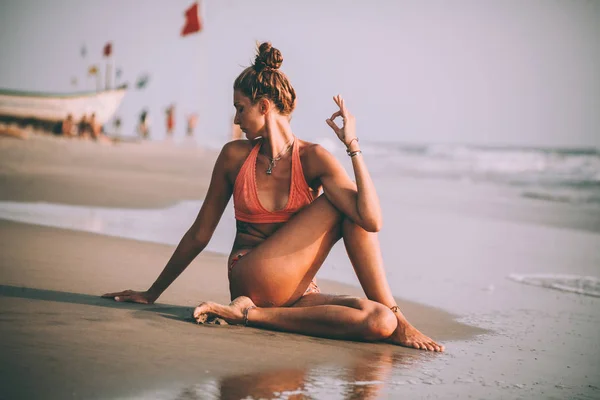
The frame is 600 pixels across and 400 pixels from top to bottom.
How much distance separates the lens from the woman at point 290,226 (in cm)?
346

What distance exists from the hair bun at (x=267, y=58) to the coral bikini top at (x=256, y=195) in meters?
0.36

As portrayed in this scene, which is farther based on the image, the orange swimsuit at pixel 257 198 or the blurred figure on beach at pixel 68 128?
the blurred figure on beach at pixel 68 128

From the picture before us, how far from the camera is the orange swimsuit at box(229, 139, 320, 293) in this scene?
3.56 meters

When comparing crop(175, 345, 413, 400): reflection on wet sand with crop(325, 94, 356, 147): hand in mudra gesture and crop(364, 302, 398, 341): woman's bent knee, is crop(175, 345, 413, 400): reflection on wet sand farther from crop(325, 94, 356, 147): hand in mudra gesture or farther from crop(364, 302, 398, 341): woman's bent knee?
crop(325, 94, 356, 147): hand in mudra gesture

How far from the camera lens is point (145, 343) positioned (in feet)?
9.86

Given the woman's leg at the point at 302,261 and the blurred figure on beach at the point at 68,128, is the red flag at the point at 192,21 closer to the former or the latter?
the blurred figure on beach at the point at 68,128

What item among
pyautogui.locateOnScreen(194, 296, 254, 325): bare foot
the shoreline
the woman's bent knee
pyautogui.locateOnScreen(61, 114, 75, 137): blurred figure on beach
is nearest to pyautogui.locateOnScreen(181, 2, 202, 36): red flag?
pyautogui.locateOnScreen(61, 114, 75, 137): blurred figure on beach

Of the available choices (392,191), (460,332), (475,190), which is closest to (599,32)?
(475,190)

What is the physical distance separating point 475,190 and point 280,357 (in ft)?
56.7

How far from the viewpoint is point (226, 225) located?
867 centimetres

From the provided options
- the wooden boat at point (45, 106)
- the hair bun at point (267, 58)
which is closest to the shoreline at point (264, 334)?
the hair bun at point (267, 58)

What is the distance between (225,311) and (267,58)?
1.05 meters

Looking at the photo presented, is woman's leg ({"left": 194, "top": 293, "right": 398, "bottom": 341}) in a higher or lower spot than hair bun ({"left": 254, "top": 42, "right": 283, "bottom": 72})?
lower

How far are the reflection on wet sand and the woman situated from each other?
15.6 inches
